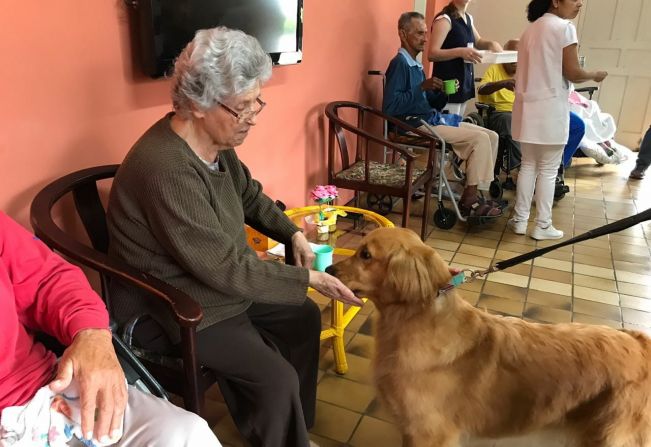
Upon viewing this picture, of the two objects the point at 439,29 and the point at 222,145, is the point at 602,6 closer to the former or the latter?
the point at 439,29

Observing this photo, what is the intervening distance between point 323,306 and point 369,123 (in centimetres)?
191

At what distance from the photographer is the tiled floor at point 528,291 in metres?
1.79

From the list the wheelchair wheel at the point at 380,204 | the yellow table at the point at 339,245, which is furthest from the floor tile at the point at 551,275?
the wheelchair wheel at the point at 380,204

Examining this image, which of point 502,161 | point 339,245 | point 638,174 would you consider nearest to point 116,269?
point 339,245

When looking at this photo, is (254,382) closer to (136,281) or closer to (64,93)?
(136,281)

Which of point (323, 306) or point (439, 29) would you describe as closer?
point (323, 306)

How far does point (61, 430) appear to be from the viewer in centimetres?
98

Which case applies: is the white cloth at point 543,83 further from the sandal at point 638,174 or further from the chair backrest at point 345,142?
the sandal at point 638,174

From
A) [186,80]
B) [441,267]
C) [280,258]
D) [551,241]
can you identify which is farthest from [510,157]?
[186,80]

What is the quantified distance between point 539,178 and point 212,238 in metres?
2.70

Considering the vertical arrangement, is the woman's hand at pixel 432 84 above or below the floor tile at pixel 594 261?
above

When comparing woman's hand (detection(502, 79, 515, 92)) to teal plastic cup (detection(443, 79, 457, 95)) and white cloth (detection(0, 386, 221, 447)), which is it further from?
white cloth (detection(0, 386, 221, 447))

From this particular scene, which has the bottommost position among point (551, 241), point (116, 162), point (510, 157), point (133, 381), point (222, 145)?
point (551, 241)

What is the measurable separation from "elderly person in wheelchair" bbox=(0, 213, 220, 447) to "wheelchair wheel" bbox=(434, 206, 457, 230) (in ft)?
9.09
